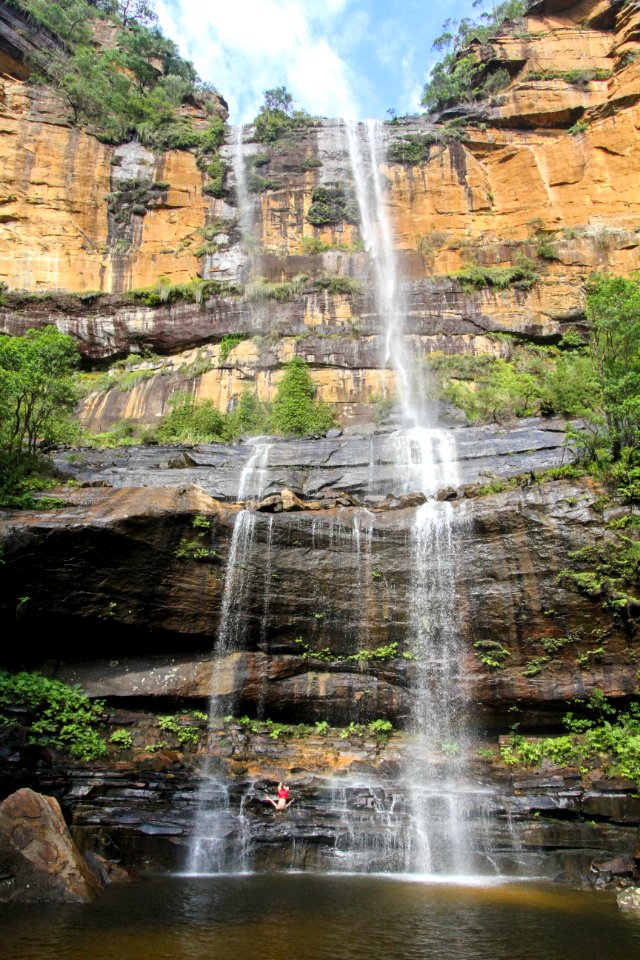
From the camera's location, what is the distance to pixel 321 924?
6777mm

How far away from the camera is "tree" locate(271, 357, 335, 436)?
23.9 m

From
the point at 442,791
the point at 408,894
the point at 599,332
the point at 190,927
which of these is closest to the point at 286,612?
the point at 442,791

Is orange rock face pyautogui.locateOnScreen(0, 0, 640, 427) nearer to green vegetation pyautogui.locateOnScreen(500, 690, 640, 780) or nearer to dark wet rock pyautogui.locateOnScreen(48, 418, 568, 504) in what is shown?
dark wet rock pyautogui.locateOnScreen(48, 418, 568, 504)

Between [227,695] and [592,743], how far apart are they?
743cm

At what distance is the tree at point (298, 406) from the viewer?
78.5 ft

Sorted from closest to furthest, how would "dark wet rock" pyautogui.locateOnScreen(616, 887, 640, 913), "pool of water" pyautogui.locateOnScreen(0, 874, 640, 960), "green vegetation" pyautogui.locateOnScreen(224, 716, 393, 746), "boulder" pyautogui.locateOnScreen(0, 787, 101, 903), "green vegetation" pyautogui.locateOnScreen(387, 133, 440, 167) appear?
"pool of water" pyautogui.locateOnScreen(0, 874, 640, 960) < "boulder" pyautogui.locateOnScreen(0, 787, 101, 903) < "dark wet rock" pyautogui.locateOnScreen(616, 887, 640, 913) < "green vegetation" pyautogui.locateOnScreen(224, 716, 393, 746) < "green vegetation" pyautogui.locateOnScreen(387, 133, 440, 167)

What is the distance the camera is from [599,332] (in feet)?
55.7

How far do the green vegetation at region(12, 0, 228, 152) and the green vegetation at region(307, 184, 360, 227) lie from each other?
7342 millimetres

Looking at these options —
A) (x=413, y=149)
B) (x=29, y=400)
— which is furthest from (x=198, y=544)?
(x=413, y=149)

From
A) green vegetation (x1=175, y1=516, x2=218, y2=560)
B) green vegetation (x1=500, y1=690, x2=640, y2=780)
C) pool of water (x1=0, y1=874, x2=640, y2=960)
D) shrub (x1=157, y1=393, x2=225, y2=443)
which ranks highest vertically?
shrub (x1=157, y1=393, x2=225, y2=443)

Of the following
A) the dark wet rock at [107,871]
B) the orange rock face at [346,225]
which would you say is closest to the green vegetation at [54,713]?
the dark wet rock at [107,871]

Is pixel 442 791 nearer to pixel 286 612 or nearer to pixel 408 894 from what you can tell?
pixel 408 894

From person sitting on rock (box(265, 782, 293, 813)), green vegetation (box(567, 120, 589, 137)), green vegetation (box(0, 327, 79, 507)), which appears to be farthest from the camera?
green vegetation (box(567, 120, 589, 137))

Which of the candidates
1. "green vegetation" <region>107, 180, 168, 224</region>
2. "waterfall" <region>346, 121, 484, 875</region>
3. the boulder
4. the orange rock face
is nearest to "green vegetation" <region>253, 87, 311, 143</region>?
the orange rock face
